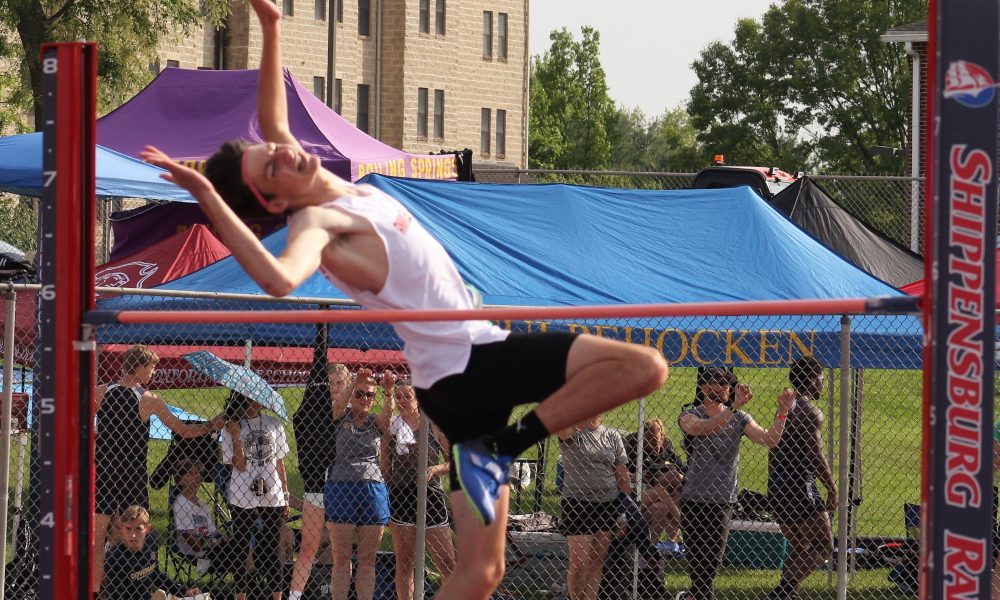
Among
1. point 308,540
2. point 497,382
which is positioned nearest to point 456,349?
point 497,382

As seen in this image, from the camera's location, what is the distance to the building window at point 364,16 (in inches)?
1748

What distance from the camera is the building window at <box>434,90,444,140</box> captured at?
45719 mm

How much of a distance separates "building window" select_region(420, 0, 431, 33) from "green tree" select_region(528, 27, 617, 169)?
18269 millimetres

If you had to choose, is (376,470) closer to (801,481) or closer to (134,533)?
(134,533)

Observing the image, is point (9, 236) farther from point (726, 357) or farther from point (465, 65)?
point (465, 65)

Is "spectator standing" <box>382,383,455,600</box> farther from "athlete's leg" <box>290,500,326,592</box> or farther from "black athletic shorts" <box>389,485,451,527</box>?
"athlete's leg" <box>290,500,326,592</box>

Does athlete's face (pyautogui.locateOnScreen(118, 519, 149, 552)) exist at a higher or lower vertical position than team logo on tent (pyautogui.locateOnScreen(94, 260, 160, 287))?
lower

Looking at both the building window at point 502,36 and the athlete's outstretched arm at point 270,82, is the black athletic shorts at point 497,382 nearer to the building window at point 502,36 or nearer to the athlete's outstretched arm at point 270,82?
the athlete's outstretched arm at point 270,82

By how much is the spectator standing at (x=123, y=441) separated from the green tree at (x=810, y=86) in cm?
3343

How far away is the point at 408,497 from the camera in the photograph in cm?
852

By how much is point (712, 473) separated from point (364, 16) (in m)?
37.9

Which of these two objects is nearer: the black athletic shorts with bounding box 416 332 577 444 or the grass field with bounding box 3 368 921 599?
the black athletic shorts with bounding box 416 332 577 444

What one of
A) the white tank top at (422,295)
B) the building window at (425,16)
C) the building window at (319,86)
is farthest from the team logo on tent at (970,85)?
the building window at (425,16)

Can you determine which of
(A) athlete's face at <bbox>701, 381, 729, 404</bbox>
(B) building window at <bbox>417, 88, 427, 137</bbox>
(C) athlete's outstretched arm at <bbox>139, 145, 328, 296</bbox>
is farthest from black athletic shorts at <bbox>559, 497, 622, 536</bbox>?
(B) building window at <bbox>417, 88, 427, 137</bbox>
